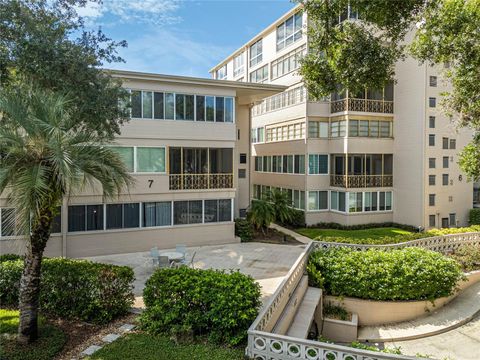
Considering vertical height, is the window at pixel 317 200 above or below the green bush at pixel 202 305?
above

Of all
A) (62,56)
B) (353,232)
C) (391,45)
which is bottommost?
(353,232)

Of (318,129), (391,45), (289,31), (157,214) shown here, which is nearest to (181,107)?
(157,214)

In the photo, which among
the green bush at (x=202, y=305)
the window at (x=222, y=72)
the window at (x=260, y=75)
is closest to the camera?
the green bush at (x=202, y=305)

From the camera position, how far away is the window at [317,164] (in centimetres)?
2492

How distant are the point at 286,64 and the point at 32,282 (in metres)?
24.2

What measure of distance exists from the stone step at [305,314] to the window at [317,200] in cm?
1388

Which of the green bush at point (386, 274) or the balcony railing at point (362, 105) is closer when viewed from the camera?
the green bush at point (386, 274)

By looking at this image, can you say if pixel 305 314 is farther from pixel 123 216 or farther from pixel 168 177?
pixel 123 216

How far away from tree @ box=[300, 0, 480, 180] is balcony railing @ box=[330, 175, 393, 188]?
10.4 m

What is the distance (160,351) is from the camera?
22.4 feet

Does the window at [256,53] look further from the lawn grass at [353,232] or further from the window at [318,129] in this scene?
→ the lawn grass at [353,232]

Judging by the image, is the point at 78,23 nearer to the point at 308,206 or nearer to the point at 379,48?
the point at 379,48

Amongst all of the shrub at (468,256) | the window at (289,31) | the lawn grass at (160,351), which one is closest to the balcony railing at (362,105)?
the window at (289,31)

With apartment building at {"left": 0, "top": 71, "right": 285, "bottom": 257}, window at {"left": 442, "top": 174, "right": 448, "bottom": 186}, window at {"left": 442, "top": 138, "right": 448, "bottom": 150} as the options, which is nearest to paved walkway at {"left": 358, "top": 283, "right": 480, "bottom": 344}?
apartment building at {"left": 0, "top": 71, "right": 285, "bottom": 257}
